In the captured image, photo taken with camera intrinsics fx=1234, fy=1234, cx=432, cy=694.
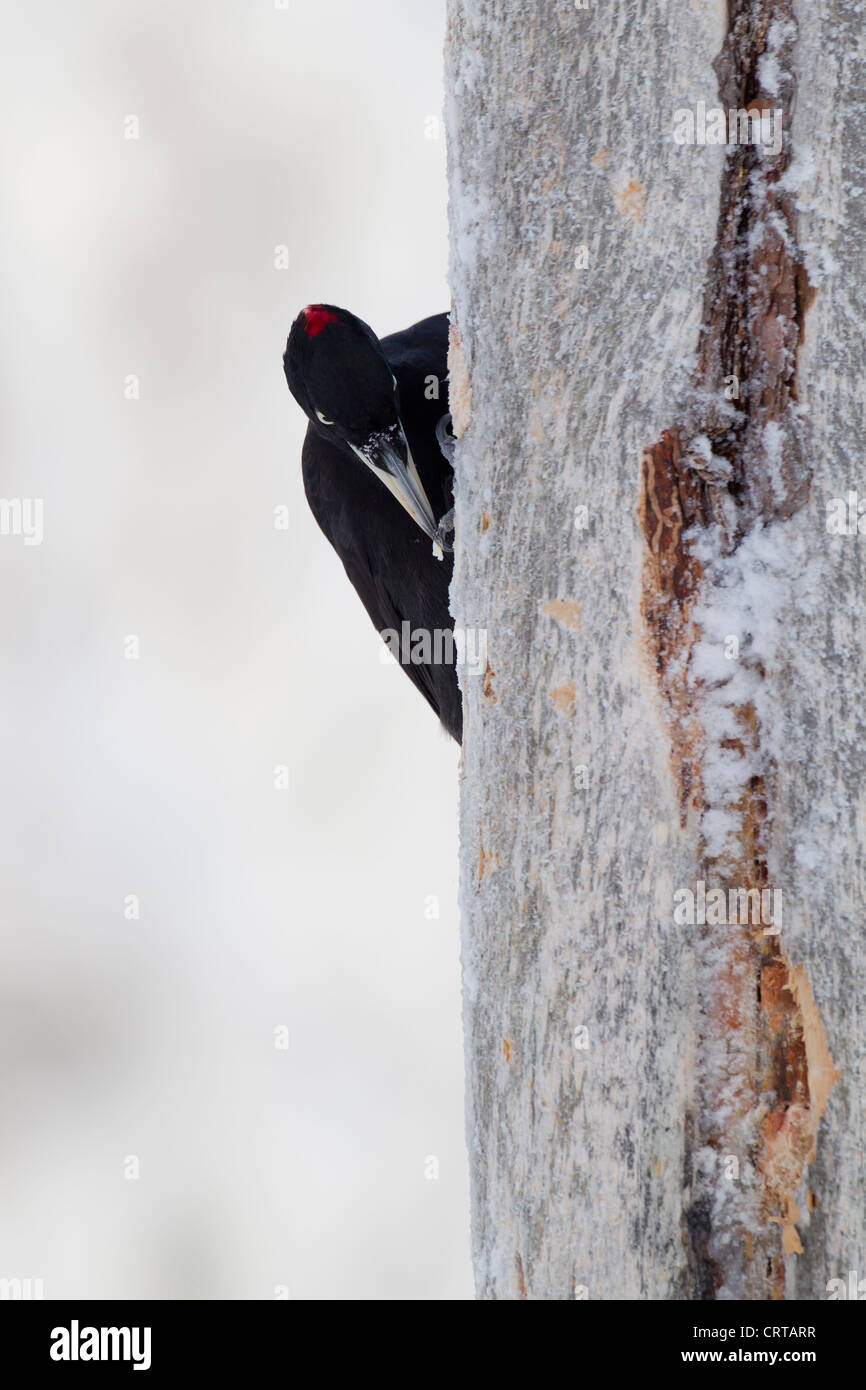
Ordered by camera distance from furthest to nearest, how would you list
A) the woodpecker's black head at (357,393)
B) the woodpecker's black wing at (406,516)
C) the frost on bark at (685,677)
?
the woodpecker's black wing at (406,516)
the woodpecker's black head at (357,393)
the frost on bark at (685,677)

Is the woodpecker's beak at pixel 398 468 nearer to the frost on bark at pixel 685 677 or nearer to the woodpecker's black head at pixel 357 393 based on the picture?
the woodpecker's black head at pixel 357 393

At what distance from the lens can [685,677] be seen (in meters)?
0.96

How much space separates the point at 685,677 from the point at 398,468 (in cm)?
142

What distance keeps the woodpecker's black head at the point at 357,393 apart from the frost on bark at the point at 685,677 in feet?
3.89

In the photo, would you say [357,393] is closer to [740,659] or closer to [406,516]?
[406,516]

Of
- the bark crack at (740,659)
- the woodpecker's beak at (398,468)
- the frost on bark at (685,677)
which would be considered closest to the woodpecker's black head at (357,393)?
the woodpecker's beak at (398,468)

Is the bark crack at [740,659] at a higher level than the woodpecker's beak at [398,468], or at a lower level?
lower

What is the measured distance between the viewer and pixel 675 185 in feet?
3.22

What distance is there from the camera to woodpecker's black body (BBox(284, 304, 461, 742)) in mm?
2260

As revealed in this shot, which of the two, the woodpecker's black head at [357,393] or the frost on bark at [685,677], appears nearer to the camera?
the frost on bark at [685,677]

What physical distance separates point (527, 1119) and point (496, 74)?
928mm

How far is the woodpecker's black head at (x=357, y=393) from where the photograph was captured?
225 centimetres

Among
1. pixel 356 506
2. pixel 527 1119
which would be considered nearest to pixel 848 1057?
pixel 527 1119

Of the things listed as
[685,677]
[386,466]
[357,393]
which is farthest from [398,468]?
[685,677]
